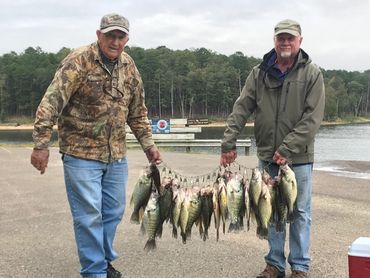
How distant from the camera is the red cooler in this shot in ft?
10.6

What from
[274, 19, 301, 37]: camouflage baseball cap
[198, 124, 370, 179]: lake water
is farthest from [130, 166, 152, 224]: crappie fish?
[198, 124, 370, 179]: lake water

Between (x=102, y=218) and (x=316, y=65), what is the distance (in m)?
2.43

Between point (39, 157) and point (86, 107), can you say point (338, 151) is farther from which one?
point (39, 157)

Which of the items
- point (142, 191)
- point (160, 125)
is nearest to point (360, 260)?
point (142, 191)

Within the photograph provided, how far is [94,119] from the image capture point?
13.9 feet

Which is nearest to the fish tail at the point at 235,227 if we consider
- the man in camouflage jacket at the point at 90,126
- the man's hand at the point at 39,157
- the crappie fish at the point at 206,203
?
the crappie fish at the point at 206,203

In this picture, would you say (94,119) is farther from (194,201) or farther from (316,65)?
(316,65)

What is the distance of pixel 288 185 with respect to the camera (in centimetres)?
425

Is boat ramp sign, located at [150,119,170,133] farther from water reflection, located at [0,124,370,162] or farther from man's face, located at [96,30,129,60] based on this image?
man's face, located at [96,30,129,60]

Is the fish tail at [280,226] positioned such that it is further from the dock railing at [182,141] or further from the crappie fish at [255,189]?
the dock railing at [182,141]

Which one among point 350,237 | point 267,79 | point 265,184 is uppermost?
point 267,79

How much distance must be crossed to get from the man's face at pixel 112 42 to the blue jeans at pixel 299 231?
174 centimetres

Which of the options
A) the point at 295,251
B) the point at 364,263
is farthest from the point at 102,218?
the point at 364,263

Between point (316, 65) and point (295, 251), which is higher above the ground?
point (316, 65)
